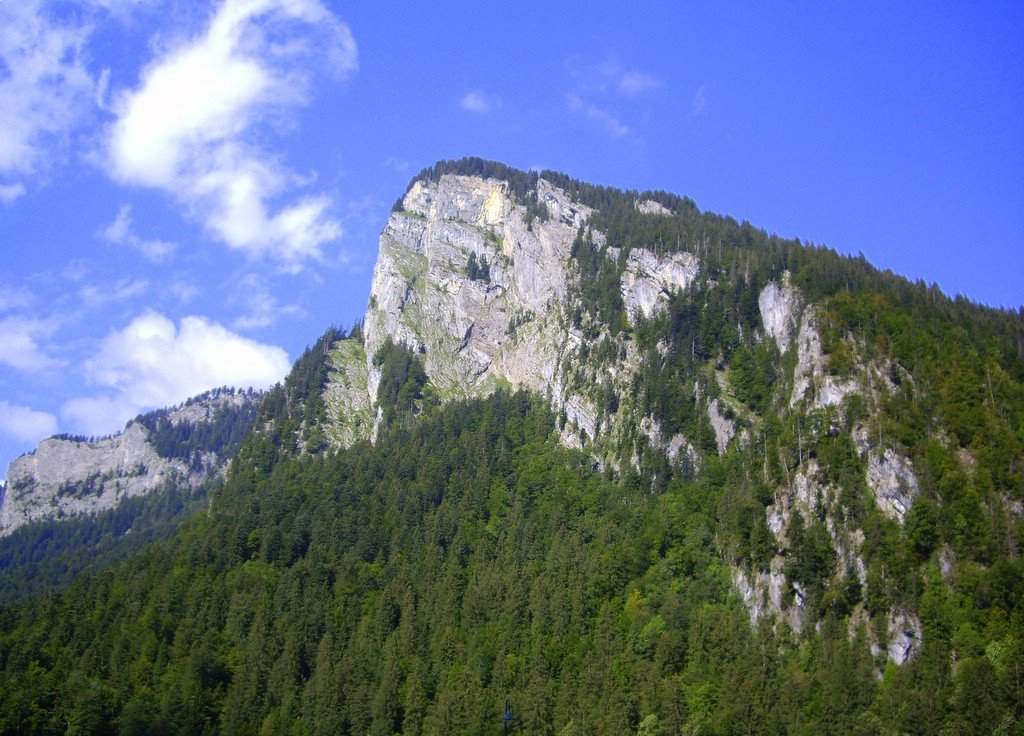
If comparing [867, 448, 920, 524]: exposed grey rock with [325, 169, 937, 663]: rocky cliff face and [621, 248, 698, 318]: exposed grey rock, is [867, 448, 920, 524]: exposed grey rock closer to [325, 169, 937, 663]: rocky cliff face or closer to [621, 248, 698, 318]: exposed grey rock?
[325, 169, 937, 663]: rocky cliff face

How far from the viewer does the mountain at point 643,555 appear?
92250 millimetres

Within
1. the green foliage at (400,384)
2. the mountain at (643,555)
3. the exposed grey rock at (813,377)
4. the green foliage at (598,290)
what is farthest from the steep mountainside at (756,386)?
the green foliage at (400,384)

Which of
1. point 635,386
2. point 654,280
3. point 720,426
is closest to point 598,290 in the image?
point 654,280

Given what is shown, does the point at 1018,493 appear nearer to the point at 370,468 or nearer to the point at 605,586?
the point at 605,586

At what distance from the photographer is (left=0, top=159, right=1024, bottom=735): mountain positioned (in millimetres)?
92250

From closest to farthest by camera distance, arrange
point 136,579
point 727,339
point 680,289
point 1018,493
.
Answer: point 1018,493 < point 136,579 < point 727,339 < point 680,289

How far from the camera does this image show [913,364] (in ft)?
401

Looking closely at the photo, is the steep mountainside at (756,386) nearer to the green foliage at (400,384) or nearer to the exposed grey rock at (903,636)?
the exposed grey rock at (903,636)

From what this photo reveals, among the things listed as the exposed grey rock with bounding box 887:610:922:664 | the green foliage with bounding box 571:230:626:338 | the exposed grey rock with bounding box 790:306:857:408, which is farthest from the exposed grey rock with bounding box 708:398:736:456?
the exposed grey rock with bounding box 887:610:922:664

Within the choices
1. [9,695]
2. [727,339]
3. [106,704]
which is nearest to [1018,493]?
[727,339]

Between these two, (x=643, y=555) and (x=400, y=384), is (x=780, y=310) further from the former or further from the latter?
Result: (x=400, y=384)

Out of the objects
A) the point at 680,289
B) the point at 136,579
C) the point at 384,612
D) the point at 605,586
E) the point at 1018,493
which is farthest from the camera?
the point at 680,289

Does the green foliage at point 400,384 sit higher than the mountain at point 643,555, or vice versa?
the green foliage at point 400,384

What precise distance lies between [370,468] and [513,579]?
46513mm
